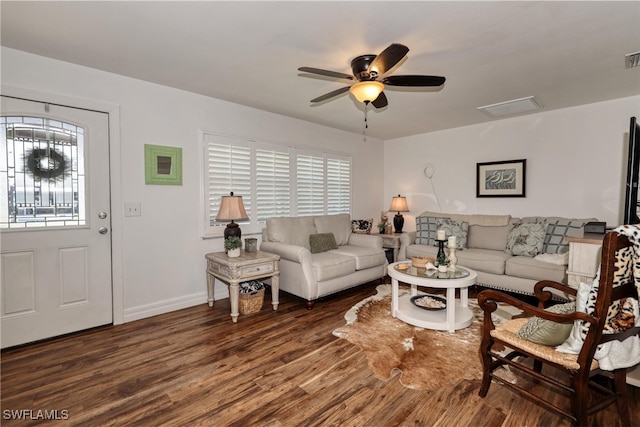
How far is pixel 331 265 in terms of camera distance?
11.4ft

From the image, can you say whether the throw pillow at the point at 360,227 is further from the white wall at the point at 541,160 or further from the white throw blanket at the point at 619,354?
the white throw blanket at the point at 619,354

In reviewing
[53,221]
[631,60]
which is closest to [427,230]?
[631,60]

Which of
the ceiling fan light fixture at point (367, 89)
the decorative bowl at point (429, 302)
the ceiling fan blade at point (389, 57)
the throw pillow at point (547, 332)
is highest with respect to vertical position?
the ceiling fan blade at point (389, 57)

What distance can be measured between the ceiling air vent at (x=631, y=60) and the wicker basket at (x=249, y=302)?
13.1 ft

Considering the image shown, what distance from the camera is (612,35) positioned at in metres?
2.18

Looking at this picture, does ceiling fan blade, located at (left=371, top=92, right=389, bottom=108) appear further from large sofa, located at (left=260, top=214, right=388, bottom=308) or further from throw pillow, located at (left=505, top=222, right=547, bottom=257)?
throw pillow, located at (left=505, top=222, right=547, bottom=257)

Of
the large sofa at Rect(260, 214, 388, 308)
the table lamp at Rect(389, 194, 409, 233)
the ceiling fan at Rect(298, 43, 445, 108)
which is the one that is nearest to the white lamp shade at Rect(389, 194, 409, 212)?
the table lamp at Rect(389, 194, 409, 233)

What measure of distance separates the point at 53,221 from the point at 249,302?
1.93m

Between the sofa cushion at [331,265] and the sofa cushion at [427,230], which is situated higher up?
the sofa cushion at [427,230]

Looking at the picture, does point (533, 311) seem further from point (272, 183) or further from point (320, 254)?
point (272, 183)

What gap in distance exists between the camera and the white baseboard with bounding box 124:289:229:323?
10.1 ft

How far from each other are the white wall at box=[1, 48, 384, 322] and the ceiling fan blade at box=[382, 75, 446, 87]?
2201mm

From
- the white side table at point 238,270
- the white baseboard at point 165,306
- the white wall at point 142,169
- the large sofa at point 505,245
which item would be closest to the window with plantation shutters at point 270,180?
the white wall at point 142,169

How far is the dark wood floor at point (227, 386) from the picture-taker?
5.68 ft
